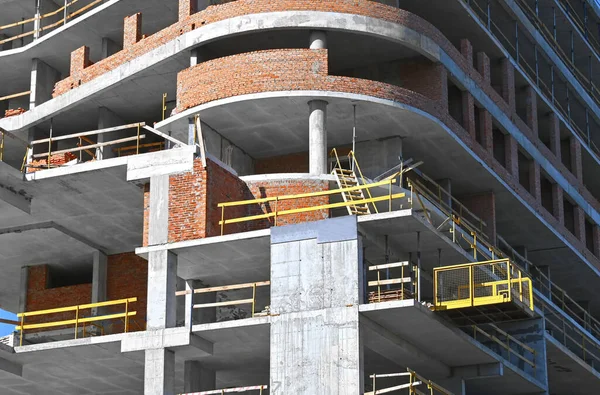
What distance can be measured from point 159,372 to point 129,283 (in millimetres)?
8659

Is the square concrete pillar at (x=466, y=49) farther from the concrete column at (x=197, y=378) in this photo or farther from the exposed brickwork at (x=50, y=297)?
the exposed brickwork at (x=50, y=297)

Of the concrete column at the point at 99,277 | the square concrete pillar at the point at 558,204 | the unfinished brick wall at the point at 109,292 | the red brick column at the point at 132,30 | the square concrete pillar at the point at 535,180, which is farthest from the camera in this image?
the square concrete pillar at the point at 558,204

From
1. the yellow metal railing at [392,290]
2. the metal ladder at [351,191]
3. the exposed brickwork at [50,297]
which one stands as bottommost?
the yellow metal railing at [392,290]

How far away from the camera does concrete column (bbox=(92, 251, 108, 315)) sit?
5025 centimetres

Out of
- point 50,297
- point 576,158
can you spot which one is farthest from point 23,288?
point 576,158

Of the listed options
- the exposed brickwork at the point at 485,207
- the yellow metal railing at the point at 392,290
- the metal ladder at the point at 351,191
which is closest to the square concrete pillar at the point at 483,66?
the exposed brickwork at the point at 485,207

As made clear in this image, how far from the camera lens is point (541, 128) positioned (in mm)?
60250

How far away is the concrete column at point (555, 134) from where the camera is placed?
59.4 m

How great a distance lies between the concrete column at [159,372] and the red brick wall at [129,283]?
284 inches

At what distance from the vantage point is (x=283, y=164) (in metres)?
48.9

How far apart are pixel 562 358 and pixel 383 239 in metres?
→ 11.4

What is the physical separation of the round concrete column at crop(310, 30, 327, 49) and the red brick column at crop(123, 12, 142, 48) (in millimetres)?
6104

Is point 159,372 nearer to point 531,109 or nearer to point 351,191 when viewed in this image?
point 351,191

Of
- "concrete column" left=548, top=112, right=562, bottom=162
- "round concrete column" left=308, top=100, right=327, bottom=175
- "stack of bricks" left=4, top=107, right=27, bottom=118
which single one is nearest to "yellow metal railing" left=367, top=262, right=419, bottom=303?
"round concrete column" left=308, top=100, right=327, bottom=175
